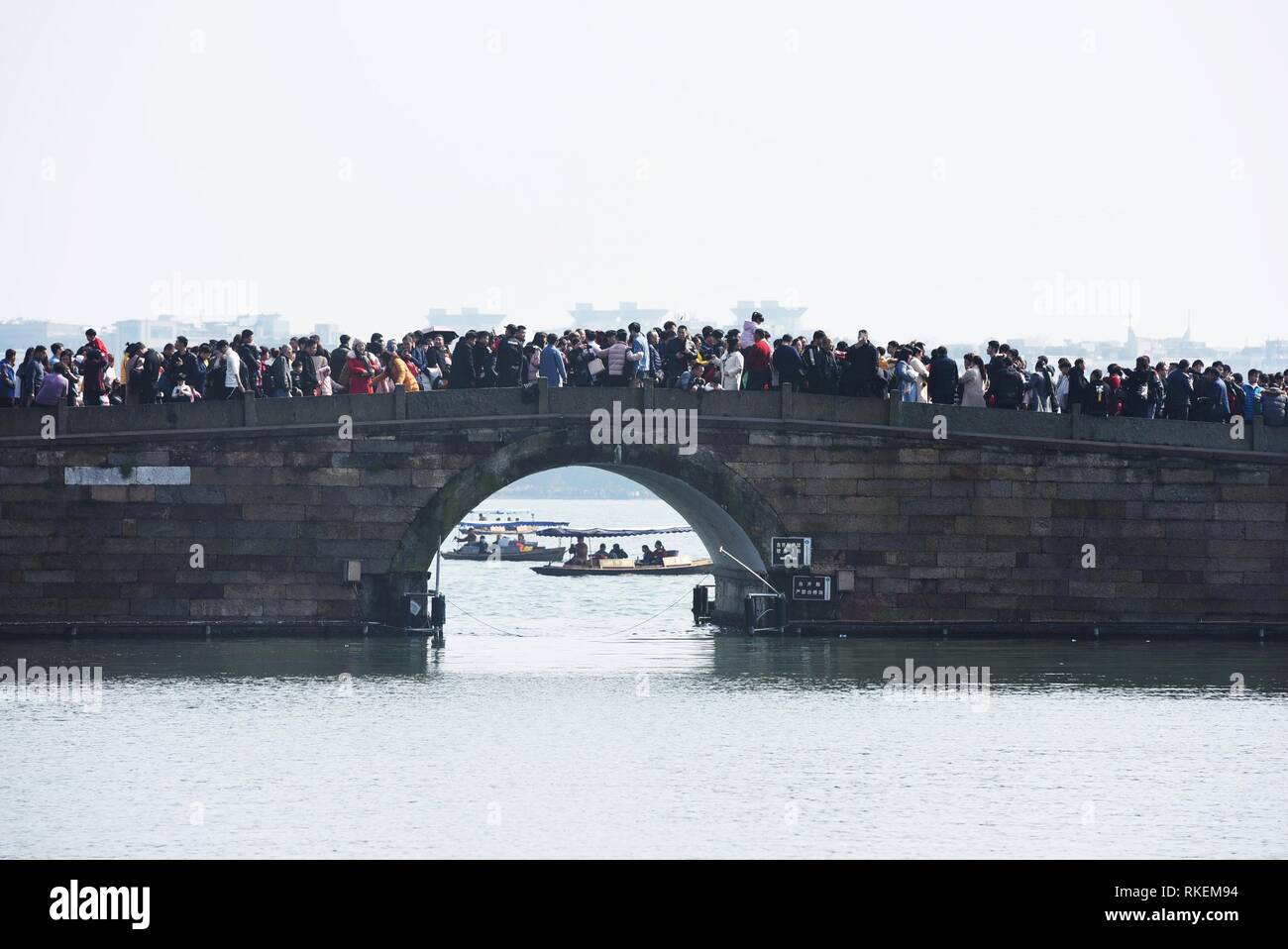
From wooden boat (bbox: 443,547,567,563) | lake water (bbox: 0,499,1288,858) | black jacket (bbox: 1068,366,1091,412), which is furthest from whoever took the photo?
wooden boat (bbox: 443,547,567,563)

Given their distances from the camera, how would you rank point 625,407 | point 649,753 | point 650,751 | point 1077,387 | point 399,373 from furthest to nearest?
point 1077,387 → point 625,407 → point 399,373 → point 650,751 → point 649,753

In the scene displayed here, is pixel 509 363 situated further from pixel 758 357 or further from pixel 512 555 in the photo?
pixel 512 555

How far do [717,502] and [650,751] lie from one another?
1120 cm

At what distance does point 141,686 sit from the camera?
1196 inches

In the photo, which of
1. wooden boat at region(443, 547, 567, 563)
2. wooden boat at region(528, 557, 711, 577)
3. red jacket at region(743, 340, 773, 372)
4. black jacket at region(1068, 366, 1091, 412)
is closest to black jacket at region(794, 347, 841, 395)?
red jacket at region(743, 340, 773, 372)

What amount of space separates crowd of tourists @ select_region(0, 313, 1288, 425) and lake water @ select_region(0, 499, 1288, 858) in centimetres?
416

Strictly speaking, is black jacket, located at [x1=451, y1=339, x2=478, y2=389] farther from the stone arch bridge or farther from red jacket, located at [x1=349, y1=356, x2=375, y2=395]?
red jacket, located at [x1=349, y1=356, x2=375, y2=395]

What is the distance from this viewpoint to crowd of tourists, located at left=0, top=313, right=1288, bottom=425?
35.4 metres

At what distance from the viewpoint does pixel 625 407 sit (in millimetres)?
36125

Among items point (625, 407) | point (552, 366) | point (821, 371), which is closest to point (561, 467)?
point (625, 407)

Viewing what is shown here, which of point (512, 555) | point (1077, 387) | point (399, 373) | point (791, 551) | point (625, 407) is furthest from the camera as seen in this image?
point (512, 555)
